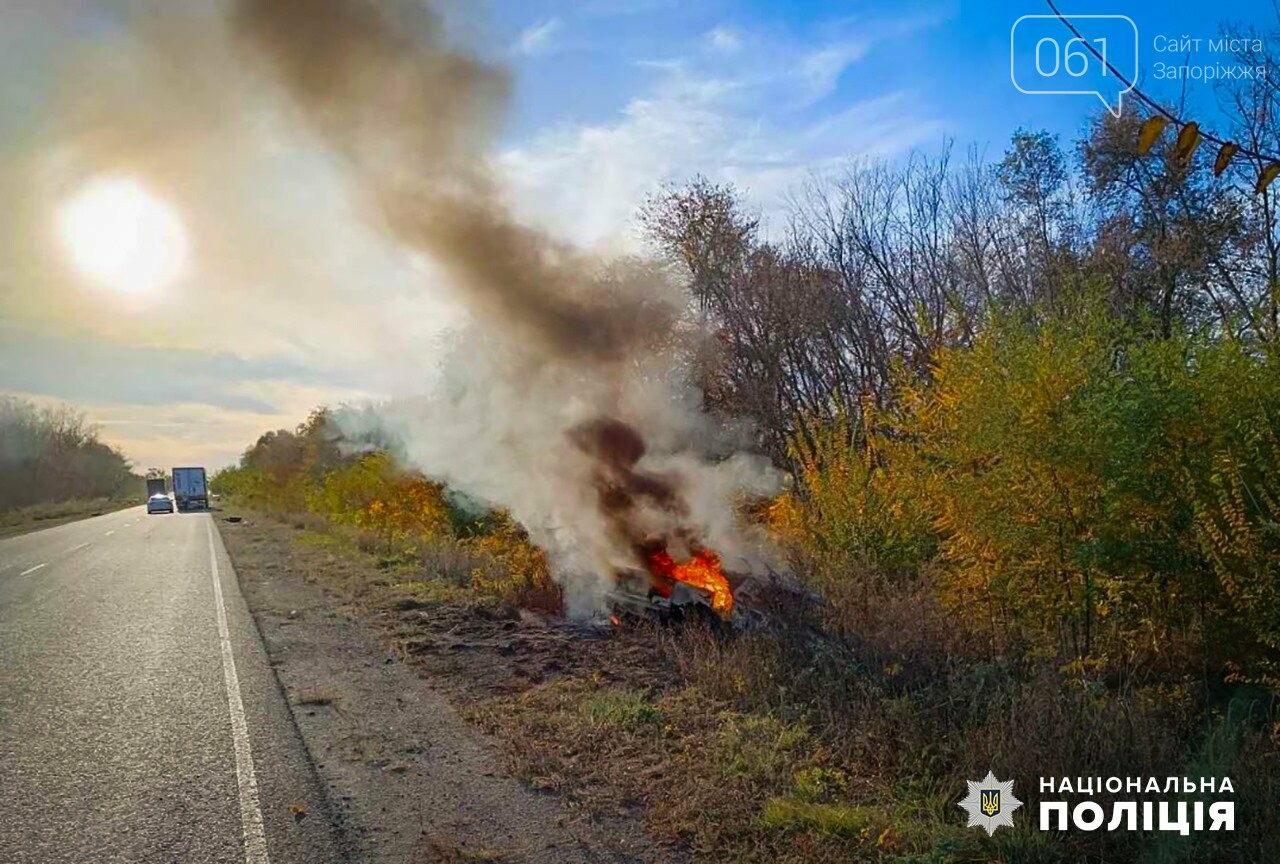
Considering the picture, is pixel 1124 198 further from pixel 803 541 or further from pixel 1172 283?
pixel 803 541

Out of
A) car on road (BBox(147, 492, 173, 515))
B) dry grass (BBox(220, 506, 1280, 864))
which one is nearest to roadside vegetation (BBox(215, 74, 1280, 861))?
dry grass (BBox(220, 506, 1280, 864))

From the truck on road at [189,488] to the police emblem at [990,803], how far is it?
232ft

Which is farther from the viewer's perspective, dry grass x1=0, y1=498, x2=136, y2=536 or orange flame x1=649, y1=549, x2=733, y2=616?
dry grass x1=0, y1=498, x2=136, y2=536

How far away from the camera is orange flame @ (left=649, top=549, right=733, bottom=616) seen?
30.1ft

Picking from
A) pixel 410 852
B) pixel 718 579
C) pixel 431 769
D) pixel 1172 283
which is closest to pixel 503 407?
pixel 718 579

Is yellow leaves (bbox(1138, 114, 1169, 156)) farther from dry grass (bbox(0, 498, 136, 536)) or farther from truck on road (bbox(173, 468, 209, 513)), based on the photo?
truck on road (bbox(173, 468, 209, 513))

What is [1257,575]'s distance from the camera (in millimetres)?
5441

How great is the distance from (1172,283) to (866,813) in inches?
619

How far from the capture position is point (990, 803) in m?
4.52

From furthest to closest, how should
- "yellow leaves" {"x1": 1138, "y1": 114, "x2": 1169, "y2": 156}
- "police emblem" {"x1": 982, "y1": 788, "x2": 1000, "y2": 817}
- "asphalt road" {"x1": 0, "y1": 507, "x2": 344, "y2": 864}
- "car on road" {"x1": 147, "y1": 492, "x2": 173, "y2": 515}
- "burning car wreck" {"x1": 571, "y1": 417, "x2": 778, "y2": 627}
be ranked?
"car on road" {"x1": 147, "y1": 492, "x2": 173, "y2": 515}
"burning car wreck" {"x1": 571, "y1": 417, "x2": 778, "y2": 627}
"asphalt road" {"x1": 0, "y1": 507, "x2": 344, "y2": 864}
"police emblem" {"x1": 982, "y1": 788, "x2": 1000, "y2": 817}
"yellow leaves" {"x1": 1138, "y1": 114, "x2": 1169, "y2": 156}

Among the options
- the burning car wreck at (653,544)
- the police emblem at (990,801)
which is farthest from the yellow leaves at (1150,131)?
the burning car wreck at (653,544)

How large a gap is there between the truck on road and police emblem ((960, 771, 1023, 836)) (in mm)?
70804

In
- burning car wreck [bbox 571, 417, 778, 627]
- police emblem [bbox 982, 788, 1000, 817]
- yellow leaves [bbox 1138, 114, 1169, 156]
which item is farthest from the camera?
burning car wreck [bbox 571, 417, 778, 627]

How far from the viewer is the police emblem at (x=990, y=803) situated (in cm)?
432
